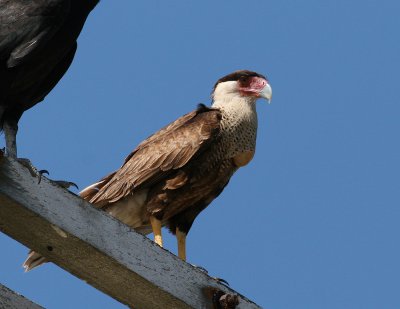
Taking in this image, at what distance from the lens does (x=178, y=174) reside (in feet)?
20.9

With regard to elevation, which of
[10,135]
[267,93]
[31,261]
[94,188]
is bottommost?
[31,261]

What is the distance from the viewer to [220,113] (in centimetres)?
684

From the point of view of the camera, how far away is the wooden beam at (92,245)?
9.28 ft

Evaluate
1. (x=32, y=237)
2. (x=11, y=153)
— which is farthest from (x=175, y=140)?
(x=32, y=237)

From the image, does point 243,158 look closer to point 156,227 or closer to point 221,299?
point 156,227

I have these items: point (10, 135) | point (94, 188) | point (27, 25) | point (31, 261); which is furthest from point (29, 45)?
point (94, 188)

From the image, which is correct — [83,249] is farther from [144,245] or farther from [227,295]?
[227,295]

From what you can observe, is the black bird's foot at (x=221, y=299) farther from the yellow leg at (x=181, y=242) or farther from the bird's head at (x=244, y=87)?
the bird's head at (x=244, y=87)

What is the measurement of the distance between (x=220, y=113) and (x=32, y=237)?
13.2ft

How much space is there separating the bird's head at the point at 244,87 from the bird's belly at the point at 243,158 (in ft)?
2.04

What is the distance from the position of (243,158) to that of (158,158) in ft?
2.16

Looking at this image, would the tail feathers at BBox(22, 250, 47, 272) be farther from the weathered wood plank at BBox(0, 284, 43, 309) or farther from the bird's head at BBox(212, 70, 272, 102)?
the weathered wood plank at BBox(0, 284, 43, 309)

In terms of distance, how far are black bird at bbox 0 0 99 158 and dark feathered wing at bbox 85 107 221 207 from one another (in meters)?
1.75

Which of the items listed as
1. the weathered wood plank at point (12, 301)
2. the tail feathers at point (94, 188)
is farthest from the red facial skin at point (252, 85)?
the weathered wood plank at point (12, 301)
